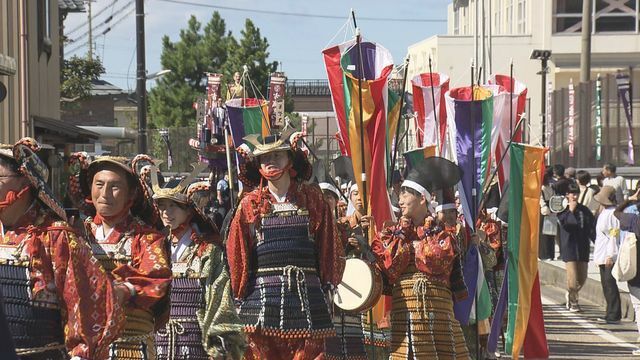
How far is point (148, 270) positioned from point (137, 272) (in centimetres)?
6

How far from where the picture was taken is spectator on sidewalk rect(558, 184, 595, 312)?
18.3m

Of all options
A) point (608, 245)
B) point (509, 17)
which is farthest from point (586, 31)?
point (509, 17)

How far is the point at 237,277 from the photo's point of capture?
27.9 ft

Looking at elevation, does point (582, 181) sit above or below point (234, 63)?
below

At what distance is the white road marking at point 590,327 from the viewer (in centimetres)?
1484

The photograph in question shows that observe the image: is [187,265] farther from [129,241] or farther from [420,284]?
[420,284]

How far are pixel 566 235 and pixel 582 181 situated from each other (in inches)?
172

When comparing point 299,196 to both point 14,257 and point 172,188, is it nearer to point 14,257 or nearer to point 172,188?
point 172,188

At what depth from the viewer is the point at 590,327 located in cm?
1628

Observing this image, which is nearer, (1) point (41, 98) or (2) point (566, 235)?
(2) point (566, 235)

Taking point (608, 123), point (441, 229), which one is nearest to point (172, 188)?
point (441, 229)

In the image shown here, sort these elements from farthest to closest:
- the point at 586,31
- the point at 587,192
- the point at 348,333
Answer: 1. the point at 586,31
2. the point at 587,192
3. the point at 348,333

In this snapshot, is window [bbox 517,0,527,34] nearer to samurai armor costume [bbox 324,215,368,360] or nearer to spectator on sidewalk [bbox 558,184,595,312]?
spectator on sidewalk [bbox 558,184,595,312]

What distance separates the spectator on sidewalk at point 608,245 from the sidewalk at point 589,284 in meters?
0.43
